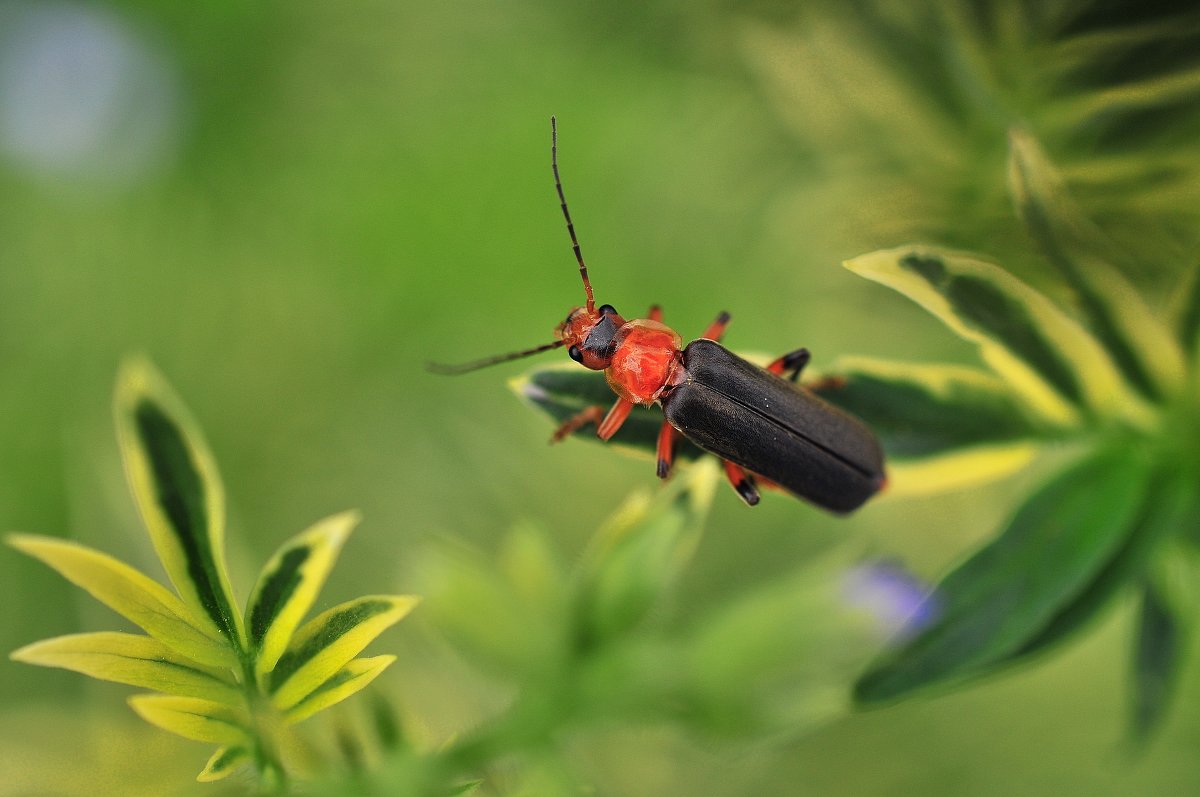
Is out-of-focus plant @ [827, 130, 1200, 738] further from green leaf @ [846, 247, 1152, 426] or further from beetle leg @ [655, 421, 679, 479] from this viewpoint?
beetle leg @ [655, 421, 679, 479]

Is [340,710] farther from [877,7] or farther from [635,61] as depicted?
[635,61]

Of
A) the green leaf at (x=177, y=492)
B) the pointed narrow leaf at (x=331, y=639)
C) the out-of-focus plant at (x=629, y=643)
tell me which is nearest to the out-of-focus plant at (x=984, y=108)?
the out-of-focus plant at (x=629, y=643)

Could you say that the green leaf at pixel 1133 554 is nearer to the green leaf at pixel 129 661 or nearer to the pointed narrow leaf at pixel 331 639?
the pointed narrow leaf at pixel 331 639

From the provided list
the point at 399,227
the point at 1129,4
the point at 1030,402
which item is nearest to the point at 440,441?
the point at 399,227

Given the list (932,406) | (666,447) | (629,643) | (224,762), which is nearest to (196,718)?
(224,762)

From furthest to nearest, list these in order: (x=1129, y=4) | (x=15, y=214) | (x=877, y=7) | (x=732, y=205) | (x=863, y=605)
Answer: (x=15, y=214)
(x=732, y=205)
(x=877, y=7)
(x=863, y=605)
(x=1129, y=4)

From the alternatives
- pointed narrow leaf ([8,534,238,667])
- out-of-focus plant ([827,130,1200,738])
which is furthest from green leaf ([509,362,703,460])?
pointed narrow leaf ([8,534,238,667])

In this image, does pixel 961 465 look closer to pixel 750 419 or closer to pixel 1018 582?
pixel 1018 582
